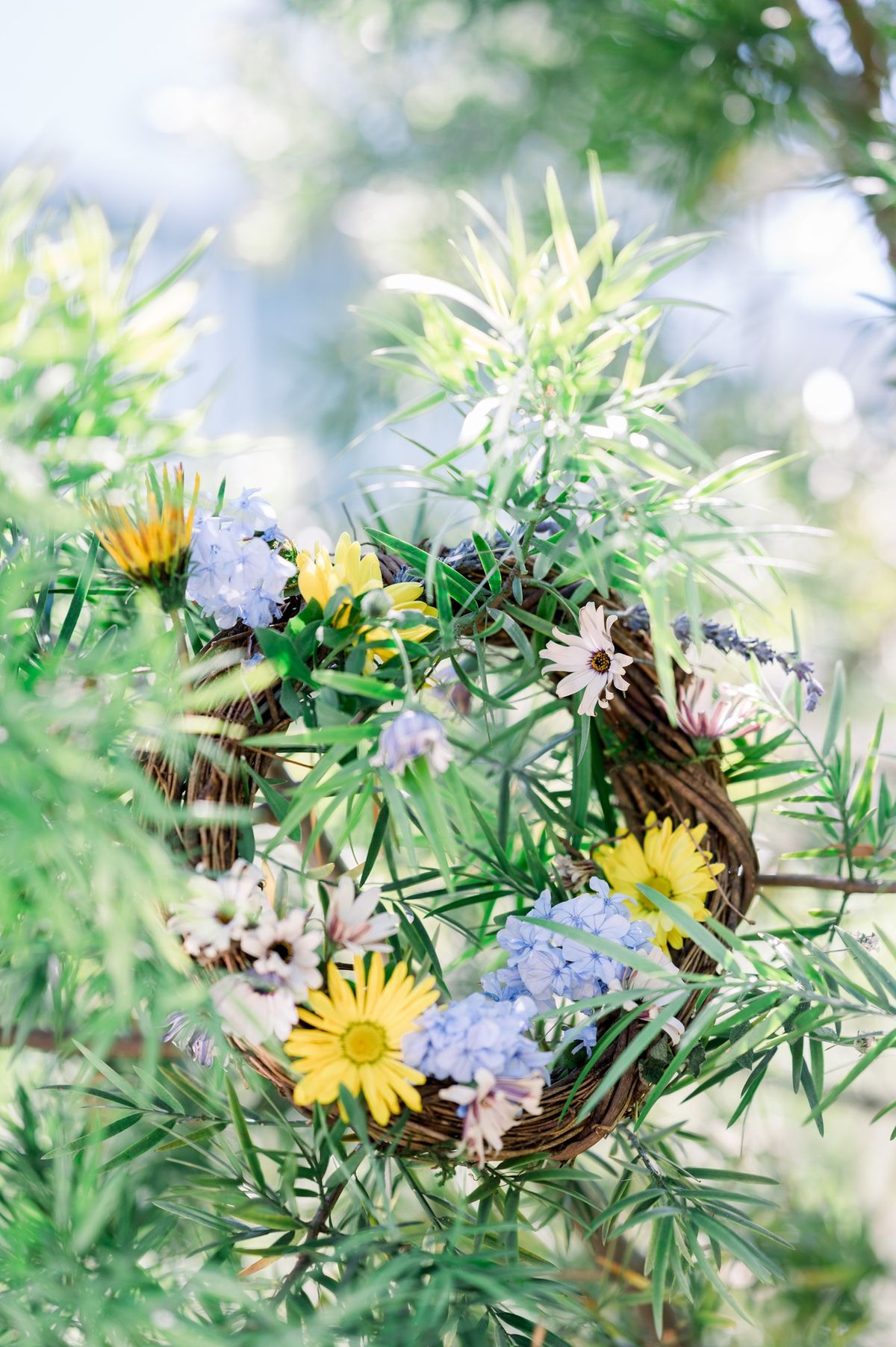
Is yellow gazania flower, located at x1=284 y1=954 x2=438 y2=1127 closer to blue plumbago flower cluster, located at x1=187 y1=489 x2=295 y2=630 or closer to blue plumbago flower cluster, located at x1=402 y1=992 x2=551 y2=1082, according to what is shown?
blue plumbago flower cluster, located at x1=402 y1=992 x2=551 y2=1082

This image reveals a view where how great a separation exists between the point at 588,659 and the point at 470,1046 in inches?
5.1

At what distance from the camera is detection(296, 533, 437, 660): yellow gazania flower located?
11.6 inches

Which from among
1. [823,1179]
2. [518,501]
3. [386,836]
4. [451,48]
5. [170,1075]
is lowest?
[823,1179]

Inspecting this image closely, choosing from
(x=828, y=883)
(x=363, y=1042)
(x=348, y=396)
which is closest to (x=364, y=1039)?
(x=363, y=1042)

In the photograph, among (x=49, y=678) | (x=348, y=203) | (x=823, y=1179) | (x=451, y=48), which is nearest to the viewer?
(x=49, y=678)

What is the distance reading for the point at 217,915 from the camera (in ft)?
0.86

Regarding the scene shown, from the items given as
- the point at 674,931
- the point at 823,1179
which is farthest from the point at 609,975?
the point at 823,1179

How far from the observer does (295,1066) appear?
0.27m

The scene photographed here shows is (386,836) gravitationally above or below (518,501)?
below

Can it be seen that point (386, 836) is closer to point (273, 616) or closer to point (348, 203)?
point (273, 616)

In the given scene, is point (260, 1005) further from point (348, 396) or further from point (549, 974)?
point (348, 396)

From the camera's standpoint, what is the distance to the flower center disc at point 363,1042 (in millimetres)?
279

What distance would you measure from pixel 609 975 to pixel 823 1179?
747 mm

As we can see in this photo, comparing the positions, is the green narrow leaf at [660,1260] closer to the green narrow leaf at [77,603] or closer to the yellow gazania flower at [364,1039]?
the yellow gazania flower at [364,1039]
